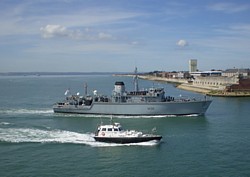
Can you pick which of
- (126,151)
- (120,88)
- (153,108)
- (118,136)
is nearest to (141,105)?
(153,108)

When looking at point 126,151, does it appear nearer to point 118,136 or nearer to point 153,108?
point 118,136

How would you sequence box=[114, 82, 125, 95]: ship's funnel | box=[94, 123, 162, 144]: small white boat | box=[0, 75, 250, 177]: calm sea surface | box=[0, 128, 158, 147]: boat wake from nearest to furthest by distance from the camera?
1. box=[0, 75, 250, 177]: calm sea surface
2. box=[94, 123, 162, 144]: small white boat
3. box=[0, 128, 158, 147]: boat wake
4. box=[114, 82, 125, 95]: ship's funnel

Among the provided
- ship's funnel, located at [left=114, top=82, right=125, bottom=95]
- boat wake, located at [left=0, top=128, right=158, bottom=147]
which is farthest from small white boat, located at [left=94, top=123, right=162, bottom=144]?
ship's funnel, located at [left=114, top=82, right=125, bottom=95]

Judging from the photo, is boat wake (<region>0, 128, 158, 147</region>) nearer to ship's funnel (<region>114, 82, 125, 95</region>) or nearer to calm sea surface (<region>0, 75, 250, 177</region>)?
calm sea surface (<region>0, 75, 250, 177</region>)

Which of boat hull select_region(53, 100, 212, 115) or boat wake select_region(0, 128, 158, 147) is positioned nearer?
boat wake select_region(0, 128, 158, 147)

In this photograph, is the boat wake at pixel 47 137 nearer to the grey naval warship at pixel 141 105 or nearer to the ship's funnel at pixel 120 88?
the grey naval warship at pixel 141 105

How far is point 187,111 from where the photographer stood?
4509cm

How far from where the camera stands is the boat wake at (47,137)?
29.3 m

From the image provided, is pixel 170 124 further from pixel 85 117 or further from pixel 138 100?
pixel 85 117

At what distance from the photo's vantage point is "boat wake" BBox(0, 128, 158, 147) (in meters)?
29.3

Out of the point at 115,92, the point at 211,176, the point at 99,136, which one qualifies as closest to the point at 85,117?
the point at 115,92

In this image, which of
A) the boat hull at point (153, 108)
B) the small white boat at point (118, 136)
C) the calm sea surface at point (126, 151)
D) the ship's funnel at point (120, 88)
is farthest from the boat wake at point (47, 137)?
the ship's funnel at point (120, 88)

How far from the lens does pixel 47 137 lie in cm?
3125

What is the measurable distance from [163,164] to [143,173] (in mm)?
2269
